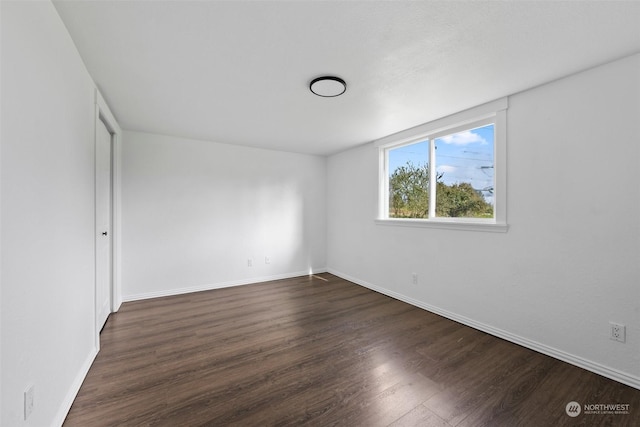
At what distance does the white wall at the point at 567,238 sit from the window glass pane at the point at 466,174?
0.25 m

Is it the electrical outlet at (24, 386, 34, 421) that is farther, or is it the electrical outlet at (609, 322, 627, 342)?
the electrical outlet at (609, 322, 627, 342)

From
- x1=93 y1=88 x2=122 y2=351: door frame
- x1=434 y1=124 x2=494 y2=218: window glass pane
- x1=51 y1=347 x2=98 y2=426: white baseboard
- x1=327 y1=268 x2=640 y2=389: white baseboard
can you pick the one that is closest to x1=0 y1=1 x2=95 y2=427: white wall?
x1=51 y1=347 x2=98 y2=426: white baseboard

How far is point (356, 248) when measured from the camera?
440 centimetres

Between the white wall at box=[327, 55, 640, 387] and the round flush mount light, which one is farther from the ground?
the round flush mount light

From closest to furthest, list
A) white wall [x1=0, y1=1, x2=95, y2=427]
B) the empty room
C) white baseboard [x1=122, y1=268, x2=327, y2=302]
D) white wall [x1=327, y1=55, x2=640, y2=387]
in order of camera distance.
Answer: white wall [x1=0, y1=1, x2=95, y2=427] < the empty room < white wall [x1=327, y1=55, x2=640, y2=387] < white baseboard [x1=122, y1=268, x2=327, y2=302]

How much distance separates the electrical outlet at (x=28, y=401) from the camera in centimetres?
113

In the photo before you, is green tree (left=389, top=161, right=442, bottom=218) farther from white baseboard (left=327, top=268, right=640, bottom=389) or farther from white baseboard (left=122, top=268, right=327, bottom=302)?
white baseboard (left=122, top=268, right=327, bottom=302)

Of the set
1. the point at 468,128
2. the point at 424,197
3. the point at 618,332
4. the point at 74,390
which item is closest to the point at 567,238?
the point at 618,332

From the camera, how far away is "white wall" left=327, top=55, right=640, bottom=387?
185 centimetres

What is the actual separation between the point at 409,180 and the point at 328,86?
1974 mm

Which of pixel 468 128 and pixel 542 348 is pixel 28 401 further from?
pixel 468 128

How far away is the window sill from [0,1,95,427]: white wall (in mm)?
3282

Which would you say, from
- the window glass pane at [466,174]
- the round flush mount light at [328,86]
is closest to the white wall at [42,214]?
the round flush mount light at [328,86]

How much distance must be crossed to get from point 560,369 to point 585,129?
186 centimetres
